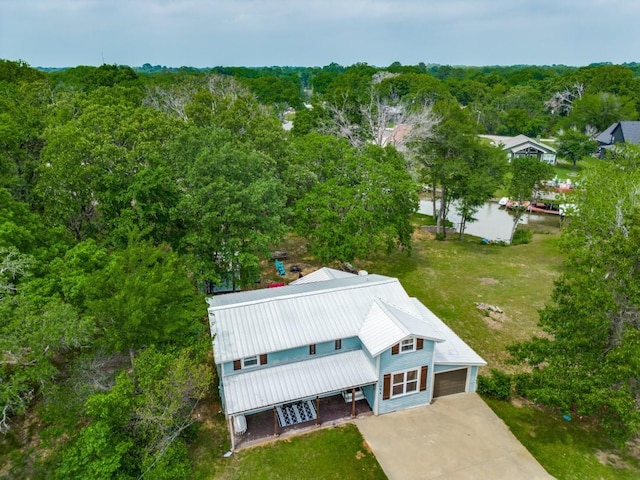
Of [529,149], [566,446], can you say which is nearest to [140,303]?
[566,446]

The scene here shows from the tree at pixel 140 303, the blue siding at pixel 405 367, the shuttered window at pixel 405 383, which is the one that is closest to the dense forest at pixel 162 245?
the tree at pixel 140 303

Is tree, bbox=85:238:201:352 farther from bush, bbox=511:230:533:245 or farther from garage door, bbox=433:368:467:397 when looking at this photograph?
bush, bbox=511:230:533:245

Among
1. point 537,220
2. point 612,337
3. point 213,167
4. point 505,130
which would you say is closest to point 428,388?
point 612,337

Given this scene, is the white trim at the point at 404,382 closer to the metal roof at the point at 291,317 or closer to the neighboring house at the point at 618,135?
the metal roof at the point at 291,317

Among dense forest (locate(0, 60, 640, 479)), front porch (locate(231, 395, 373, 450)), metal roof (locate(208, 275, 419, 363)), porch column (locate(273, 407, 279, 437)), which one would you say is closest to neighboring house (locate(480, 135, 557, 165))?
dense forest (locate(0, 60, 640, 479))

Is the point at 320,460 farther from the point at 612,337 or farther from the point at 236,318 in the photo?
the point at 612,337

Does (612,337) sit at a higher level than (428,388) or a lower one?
higher
